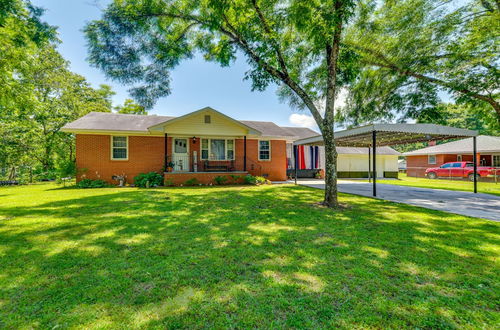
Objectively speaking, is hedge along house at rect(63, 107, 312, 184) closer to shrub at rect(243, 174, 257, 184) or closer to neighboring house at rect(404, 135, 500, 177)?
shrub at rect(243, 174, 257, 184)

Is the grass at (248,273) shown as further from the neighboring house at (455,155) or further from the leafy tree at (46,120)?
the neighboring house at (455,155)

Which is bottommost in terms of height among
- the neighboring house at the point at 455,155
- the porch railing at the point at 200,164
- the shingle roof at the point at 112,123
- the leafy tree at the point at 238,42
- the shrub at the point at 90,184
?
the shrub at the point at 90,184

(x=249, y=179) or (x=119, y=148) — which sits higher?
(x=119, y=148)

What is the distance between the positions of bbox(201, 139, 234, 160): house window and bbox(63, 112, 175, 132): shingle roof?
384 centimetres

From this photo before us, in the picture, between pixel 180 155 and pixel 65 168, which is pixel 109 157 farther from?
pixel 180 155

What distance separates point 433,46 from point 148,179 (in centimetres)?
1583

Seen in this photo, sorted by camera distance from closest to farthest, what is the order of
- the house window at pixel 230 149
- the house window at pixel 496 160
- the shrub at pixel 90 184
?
1. the shrub at pixel 90 184
2. the house window at pixel 230 149
3. the house window at pixel 496 160

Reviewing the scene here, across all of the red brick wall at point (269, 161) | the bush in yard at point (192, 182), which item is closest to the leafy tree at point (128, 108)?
the red brick wall at point (269, 161)

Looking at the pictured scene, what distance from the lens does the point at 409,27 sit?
9750 mm

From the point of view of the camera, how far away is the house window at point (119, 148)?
43.4ft

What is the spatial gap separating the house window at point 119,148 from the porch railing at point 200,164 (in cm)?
260

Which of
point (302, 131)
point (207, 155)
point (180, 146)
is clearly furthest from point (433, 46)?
point (180, 146)

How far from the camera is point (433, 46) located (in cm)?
974

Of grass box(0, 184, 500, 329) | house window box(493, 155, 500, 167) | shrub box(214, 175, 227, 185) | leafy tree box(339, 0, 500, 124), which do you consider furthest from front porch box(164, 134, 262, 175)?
house window box(493, 155, 500, 167)
